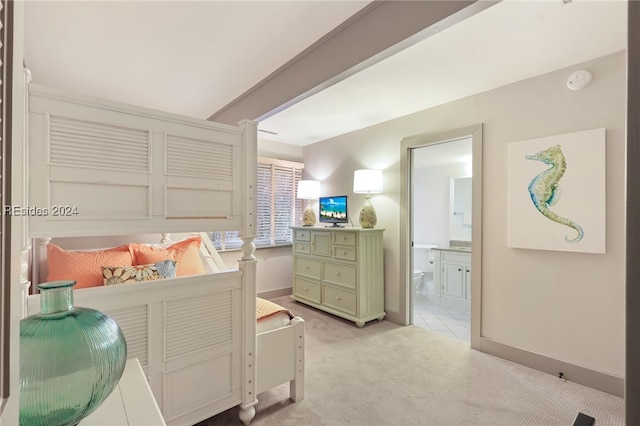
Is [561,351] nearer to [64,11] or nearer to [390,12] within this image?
[390,12]

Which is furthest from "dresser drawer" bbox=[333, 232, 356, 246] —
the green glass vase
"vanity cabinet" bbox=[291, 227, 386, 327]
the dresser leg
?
the green glass vase

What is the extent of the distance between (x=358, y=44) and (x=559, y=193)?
197 centimetres

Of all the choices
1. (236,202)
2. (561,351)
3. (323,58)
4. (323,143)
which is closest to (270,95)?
(323,58)

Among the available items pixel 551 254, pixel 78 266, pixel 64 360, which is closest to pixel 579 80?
pixel 551 254

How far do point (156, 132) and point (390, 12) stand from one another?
1275mm

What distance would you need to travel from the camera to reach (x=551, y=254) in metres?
2.28

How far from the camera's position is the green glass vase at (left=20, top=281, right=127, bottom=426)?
60 centimetres

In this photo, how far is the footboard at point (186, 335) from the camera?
1.28 metres

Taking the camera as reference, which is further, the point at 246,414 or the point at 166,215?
the point at 246,414

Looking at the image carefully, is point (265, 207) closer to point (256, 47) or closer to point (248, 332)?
point (256, 47)

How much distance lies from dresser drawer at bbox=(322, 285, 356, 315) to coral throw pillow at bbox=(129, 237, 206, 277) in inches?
67.2

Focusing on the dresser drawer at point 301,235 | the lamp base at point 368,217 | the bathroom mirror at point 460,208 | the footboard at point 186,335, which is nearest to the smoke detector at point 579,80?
the lamp base at point 368,217

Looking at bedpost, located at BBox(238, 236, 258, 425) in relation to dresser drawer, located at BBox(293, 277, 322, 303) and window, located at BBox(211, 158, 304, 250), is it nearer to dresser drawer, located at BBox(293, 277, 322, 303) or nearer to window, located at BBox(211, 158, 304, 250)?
dresser drawer, located at BBox(293, 277, 322, 303)

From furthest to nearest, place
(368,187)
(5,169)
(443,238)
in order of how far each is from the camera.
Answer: (443,238) < (368,187) < (5,169)
